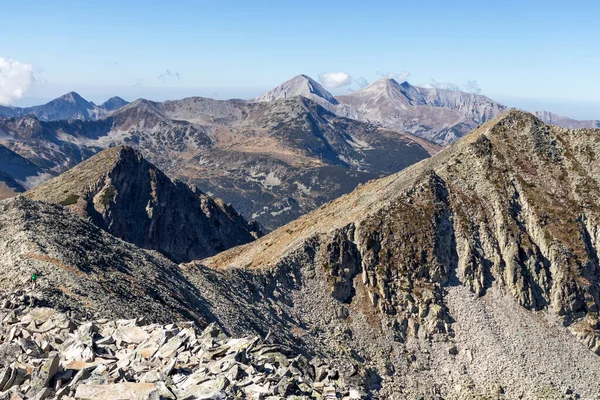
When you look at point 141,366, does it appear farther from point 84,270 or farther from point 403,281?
point 403,281

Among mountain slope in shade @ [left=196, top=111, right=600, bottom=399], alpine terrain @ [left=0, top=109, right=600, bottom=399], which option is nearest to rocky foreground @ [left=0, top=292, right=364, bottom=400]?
alpine terrain @ [left=0, top=109, right=600, bottom=399]

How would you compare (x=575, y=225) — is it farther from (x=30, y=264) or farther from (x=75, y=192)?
(x=75, y=192)

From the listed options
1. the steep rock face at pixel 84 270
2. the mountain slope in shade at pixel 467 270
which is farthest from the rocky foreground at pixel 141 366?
the mountain slope in shade at pixel 467 270

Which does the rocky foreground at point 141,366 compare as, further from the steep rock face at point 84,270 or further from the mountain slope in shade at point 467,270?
the mountain slope in shade at point 467,270

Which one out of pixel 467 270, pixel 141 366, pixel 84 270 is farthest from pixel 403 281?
pixel 141 366

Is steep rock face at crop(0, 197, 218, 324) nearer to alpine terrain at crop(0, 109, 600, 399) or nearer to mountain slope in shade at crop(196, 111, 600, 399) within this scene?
alpine terrain at crop(0, 109, 600, 399)

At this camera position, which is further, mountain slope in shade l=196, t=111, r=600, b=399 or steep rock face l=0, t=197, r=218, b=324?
mountain slope in shade l=196, t=111, r=600, b=399
